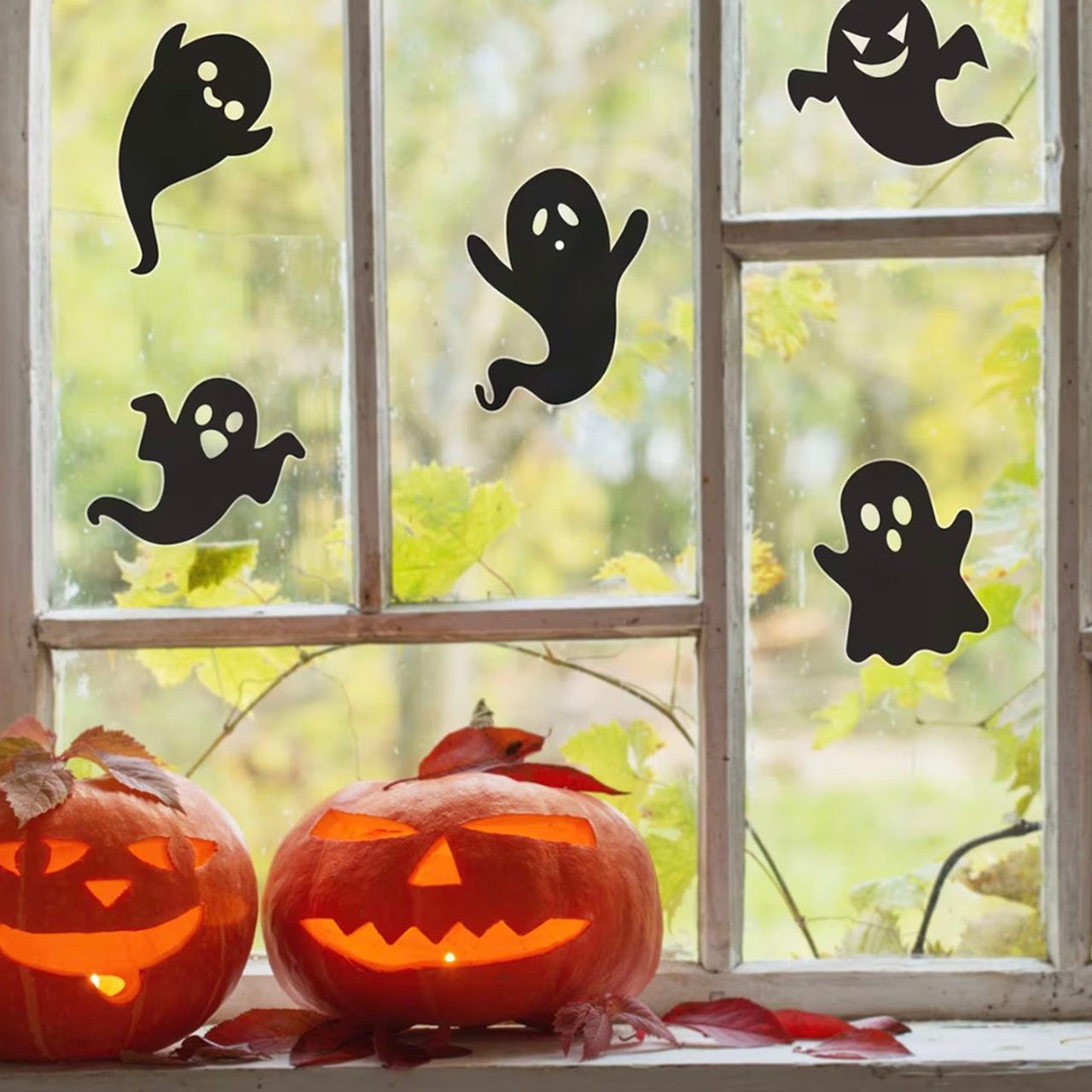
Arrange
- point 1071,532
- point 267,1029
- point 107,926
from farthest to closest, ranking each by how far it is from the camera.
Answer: point 1071,532
point 267,1029
point 107,926

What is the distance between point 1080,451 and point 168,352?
0.81 metres

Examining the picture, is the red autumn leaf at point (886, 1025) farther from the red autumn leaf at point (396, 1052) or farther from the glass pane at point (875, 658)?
the red autumn leaf at point (396, 1052)

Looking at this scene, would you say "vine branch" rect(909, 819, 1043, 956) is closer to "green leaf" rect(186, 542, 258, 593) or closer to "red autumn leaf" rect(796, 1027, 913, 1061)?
"red autumn leaf" rect(796, 1027, 913, 1061)

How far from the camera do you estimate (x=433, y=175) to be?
1.24 metres

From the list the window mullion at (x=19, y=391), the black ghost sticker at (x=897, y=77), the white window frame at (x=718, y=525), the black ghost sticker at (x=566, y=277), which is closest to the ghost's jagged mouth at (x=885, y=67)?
the black ghost sticker at (x=897, y=77)

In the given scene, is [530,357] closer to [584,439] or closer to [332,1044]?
[584,439]

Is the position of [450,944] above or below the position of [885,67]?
below

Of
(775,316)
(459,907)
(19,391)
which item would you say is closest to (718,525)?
(775,316)

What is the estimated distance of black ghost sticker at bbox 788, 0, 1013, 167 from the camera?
3.94 ft

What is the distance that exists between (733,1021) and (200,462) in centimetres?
66

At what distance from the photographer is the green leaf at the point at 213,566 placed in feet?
4.01

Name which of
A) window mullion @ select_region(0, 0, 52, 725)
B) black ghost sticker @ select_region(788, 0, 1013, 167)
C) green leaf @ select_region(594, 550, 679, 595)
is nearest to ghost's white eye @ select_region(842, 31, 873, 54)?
black ghost sticker @ select_region(788, 0, 1013, 167)

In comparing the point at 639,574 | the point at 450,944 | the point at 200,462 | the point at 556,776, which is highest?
the point at 200,462

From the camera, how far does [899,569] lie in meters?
1.20
